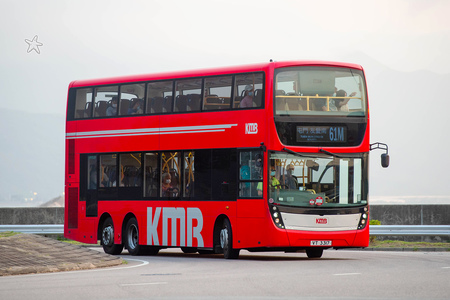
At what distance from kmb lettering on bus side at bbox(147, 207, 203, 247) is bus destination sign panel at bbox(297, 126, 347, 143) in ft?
10.9

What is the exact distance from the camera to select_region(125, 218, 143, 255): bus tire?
24156mm

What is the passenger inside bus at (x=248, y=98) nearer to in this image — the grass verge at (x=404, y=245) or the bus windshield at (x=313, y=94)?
the bus windshield at (x=313, y=94)

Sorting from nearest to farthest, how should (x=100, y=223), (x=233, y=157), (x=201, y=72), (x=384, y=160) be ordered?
1. (x=384, y=160)
2. (x=233, y=157)
3. (x=201, y=72)
4. (x=100, y=223)

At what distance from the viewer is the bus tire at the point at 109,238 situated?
24844 millimetres

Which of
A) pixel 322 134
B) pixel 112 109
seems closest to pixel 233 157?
pixel 322 134

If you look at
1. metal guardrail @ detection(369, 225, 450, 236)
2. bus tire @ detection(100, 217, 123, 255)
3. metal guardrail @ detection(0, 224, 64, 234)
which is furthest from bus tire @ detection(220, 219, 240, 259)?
metal guardrail @ detection(0, 224, 64, 234)

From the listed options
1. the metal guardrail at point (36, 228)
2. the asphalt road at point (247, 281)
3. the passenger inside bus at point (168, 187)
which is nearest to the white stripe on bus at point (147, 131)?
the passenger inside bus at point (168, 187)

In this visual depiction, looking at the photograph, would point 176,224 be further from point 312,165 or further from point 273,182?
point 312,165

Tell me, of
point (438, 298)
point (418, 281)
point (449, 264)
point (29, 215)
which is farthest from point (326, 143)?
point (29, 215)

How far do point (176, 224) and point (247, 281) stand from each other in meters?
8.15

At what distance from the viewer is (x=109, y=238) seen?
2491cm

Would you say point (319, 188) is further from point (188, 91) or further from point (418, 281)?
point (418, 281)

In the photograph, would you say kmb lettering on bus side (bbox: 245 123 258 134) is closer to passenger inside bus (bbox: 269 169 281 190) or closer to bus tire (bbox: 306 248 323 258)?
passenger inside bus (bbox: 269 169 281 190)

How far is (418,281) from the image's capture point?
14.6 metres
